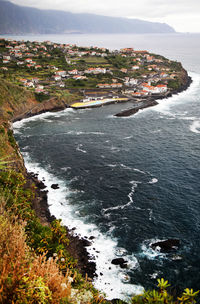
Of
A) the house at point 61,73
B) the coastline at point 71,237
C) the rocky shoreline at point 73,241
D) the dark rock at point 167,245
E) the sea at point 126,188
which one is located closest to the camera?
the rocky shoreline at point 73,241

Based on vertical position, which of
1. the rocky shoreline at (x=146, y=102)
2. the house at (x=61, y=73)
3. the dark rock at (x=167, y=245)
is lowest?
the dark rock at (x=167, y=245)

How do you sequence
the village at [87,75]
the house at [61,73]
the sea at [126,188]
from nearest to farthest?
the sea at [126,188] < the village at [87,75] < the house at [61,73]

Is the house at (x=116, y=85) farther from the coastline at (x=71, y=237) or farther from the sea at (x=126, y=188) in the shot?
the coastline at (x=71, y=237)

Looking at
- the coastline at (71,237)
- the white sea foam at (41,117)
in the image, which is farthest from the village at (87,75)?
the coastline at (71,237)

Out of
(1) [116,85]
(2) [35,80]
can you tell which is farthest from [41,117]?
(1) [116,85]

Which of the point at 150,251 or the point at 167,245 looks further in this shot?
the point at 167,245

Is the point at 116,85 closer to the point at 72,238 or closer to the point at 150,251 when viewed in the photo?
the point at 72,238
